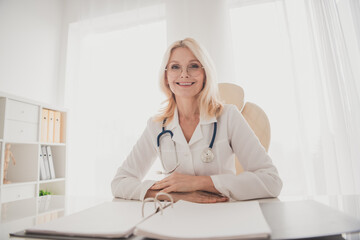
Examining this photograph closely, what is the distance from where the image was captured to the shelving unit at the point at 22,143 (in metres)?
1.91

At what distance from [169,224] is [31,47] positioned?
3.11m

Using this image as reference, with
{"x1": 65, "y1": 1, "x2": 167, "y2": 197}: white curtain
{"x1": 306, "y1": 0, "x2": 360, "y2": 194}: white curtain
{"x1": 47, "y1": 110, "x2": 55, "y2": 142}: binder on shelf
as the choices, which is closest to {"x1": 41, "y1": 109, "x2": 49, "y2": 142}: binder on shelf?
{"x1": 47, "y1": 110, "x2": 55, "y2": 142}: binder on shelf

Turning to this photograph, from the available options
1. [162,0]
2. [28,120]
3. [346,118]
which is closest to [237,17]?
[162,0]

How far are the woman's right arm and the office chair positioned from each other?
21.0 inches

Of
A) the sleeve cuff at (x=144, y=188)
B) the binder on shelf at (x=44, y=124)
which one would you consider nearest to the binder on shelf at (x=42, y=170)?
the binder on shelf at (x=44, y=124)

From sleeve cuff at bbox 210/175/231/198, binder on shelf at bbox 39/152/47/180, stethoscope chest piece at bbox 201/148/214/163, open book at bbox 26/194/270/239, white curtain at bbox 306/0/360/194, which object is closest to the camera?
open book at bbox 26/194/270/239

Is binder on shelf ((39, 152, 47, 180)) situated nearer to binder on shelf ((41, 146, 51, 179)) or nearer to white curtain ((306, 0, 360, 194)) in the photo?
binder on shelf ((41, 146, 51, 179))

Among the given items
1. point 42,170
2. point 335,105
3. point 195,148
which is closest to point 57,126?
point 42,170

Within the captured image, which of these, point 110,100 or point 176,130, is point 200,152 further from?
point 110,100

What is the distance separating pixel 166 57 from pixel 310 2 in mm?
1911

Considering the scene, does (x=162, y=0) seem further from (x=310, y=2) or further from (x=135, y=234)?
(x=135, y=234)

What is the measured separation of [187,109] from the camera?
1334mm

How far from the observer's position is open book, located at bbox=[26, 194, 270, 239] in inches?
13.4

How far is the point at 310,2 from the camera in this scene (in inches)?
91.9
